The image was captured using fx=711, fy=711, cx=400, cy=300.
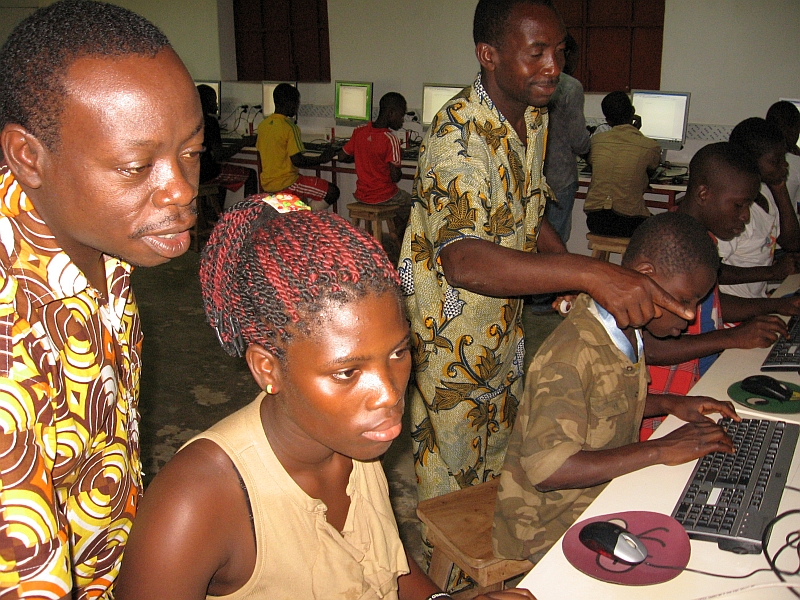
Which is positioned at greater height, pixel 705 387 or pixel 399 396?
pixel 399 396

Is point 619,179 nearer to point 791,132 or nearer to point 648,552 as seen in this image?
point 791,132

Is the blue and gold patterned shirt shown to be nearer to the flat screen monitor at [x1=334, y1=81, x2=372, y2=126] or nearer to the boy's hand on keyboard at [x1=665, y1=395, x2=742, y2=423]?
the boy's hand on keyboard at [x1=665, y1=395, x2=742, y2=423]

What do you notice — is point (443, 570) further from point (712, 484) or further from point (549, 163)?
point (549, 163)

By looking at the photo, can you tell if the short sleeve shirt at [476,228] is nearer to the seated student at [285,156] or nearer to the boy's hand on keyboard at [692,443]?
the boy's hand on keyboard at [692,443]

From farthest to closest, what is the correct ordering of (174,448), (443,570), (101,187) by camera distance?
(174,448), (443,570), (101,187)

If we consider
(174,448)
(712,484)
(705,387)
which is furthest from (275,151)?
(712,484)

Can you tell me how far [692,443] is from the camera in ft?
5.12

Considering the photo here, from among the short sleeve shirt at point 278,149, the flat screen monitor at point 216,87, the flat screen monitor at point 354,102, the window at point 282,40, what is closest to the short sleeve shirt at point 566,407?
the short sleeve shirt at point 278,149

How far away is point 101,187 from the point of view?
827 mm

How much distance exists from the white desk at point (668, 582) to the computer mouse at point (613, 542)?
0.05 metres

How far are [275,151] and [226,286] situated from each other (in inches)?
218

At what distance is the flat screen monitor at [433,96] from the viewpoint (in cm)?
631

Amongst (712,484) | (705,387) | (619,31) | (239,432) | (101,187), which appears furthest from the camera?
(619,31)

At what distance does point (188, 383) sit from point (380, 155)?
2720 mm
